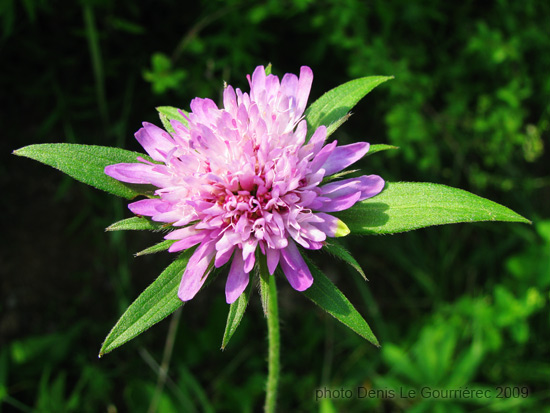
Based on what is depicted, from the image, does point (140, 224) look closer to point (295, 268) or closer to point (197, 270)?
point (197, 270)

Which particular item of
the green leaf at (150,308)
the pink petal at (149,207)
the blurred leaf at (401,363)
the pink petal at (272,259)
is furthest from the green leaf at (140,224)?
the blurred leaf at (401,363)

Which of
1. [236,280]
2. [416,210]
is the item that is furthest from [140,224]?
[416,210]

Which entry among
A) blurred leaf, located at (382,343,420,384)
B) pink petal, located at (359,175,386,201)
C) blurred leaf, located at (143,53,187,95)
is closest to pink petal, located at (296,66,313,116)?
pink petal, located at (359,175,386,201)

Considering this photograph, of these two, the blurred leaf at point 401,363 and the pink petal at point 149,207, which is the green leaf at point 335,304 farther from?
the blurred leaf at point 401,363

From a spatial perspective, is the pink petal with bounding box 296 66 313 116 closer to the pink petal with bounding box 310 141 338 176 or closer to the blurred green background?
the pink petal with bounding box 310 141 338 176

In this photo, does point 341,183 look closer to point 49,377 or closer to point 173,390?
point 173,390

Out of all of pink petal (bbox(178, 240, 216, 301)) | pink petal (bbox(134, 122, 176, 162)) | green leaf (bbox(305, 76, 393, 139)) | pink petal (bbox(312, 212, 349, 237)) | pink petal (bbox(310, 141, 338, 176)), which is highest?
green leaf (bbox(305, 76, 393, 139))
